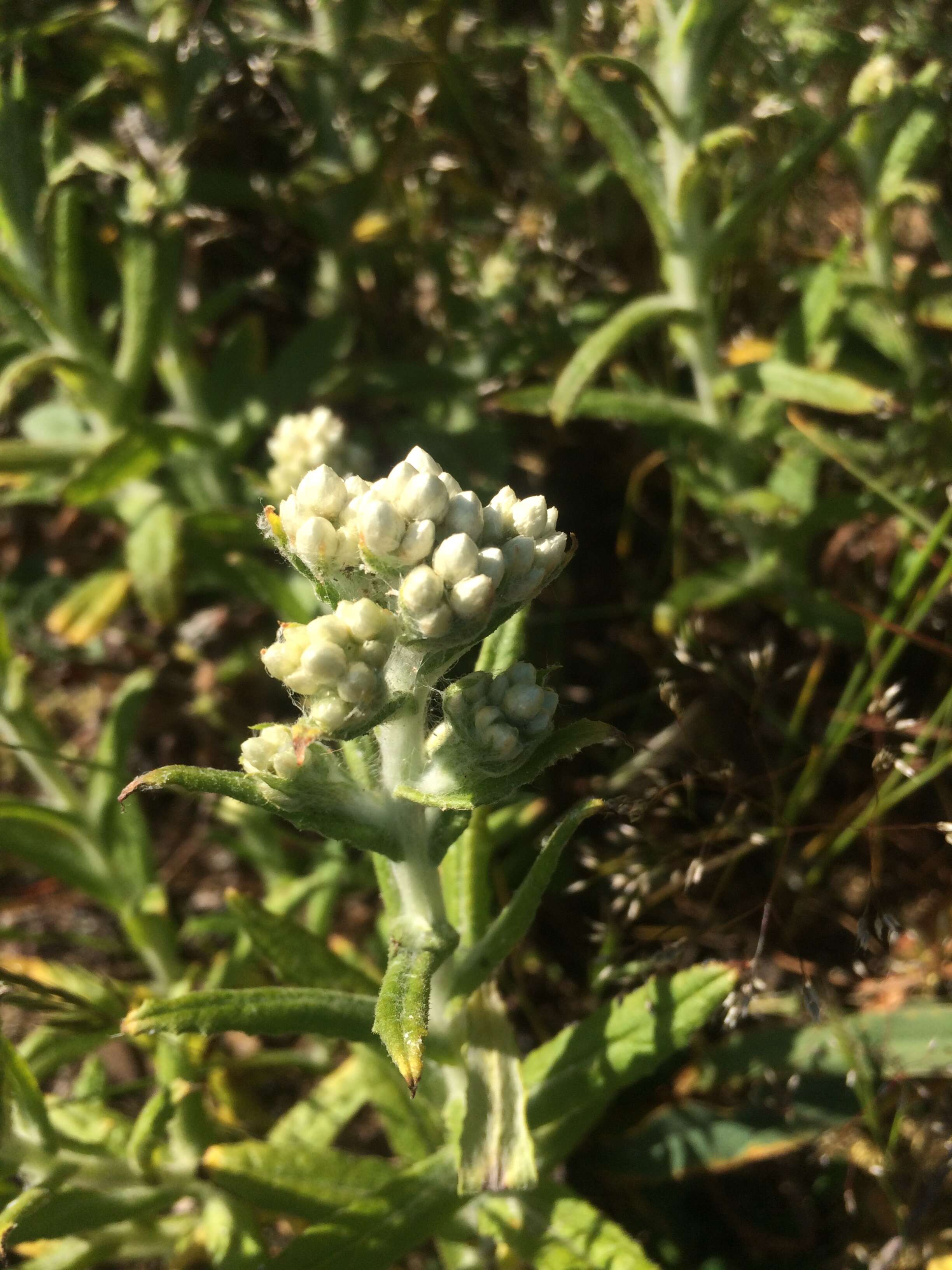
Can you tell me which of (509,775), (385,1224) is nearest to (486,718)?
(509,775)

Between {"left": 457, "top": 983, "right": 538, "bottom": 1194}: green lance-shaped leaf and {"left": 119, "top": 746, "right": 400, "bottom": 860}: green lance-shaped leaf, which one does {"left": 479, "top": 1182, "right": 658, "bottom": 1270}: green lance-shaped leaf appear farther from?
{"left": 119, "top": 746, "right": 400, "bottom": 860}: green lance-shaped leaf

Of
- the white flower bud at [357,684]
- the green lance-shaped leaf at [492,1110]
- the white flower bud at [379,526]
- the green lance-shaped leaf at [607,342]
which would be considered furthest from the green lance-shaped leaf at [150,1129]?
the green lance-shaped leaf at [607,342]

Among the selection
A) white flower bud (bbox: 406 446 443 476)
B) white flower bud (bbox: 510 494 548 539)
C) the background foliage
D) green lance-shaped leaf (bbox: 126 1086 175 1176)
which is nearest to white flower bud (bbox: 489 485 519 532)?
white flower bud (bbox: 510 494 548 539)

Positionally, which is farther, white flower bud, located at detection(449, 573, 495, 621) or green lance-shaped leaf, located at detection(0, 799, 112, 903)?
green lance-shaped leaf, located at detection(0, 799, 112, 903)

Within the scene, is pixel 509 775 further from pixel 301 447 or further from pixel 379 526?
pixel 301 447

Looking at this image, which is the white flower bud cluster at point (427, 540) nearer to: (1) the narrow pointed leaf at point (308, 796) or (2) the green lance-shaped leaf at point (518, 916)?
(1) the narrow pointed leaf at point (308, 796)
